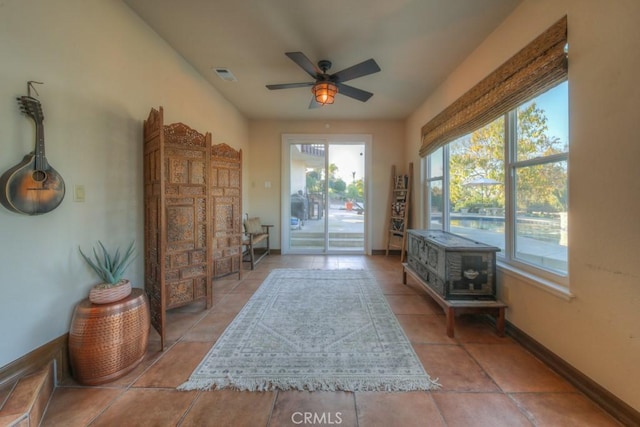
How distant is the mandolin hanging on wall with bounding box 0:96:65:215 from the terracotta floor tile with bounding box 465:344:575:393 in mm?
3083

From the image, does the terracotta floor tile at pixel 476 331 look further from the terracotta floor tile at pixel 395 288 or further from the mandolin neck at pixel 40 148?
the mandolin neck at pixel 40 148

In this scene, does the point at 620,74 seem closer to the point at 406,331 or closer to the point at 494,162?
the point at 494,162

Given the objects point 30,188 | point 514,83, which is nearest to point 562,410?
point 514,83

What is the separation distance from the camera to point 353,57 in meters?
2.77

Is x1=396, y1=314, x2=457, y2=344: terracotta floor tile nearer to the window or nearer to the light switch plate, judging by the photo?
the window

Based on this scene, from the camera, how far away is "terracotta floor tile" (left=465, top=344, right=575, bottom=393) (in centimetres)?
153

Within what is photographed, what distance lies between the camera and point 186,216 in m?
2.39

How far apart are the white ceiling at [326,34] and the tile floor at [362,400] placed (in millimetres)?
2847

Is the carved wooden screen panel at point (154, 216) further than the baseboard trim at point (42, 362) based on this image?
Yes

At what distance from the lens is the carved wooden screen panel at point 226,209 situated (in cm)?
315

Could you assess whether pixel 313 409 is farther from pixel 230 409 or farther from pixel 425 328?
pixel 425 328

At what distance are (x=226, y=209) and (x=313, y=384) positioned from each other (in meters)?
2.47

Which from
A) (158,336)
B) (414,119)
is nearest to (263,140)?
(414,119)

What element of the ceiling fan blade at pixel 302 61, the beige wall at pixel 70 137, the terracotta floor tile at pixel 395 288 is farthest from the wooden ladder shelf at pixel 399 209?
the beige wall at pixel 70 137
